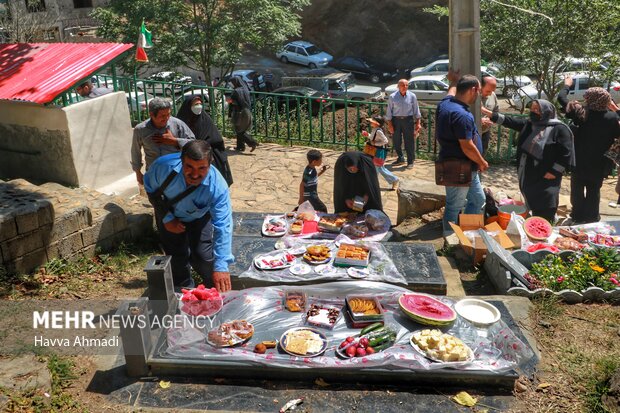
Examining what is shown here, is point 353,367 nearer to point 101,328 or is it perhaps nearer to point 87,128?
point 101,328

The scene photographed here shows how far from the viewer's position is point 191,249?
488cm

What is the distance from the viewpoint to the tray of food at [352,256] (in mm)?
5555

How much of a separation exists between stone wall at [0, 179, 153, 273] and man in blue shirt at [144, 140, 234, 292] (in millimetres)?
1544

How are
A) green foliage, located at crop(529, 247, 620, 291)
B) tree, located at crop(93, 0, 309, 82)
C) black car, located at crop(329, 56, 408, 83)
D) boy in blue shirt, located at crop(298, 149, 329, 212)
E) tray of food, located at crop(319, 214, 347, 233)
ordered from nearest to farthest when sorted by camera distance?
green foliage, located at crop(529, 247, 620, 291) → tray of food, located at crop(319, 214, 347, 233) → boy in blue shirt, located at crop(298, 149, 329, 212) → tree, located at crop(93, 0, 309, 82) → black car, located at crop(329, 56, 408, 83)

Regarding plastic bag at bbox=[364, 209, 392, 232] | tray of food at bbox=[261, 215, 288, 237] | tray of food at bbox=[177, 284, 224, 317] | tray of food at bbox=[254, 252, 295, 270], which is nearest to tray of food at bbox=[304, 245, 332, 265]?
tray of food at bbox=[254, 252, 295, 270]

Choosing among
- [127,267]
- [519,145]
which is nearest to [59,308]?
[127,267]

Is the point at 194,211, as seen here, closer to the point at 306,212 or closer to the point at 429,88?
the point at 306,212

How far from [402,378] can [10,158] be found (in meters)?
5.82

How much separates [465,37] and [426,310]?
4.04 meters

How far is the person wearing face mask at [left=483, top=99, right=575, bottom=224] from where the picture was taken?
20.9ft

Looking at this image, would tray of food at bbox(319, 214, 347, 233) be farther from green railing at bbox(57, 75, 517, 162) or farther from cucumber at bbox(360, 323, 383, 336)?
green railing at bbox(57, 75, 517, 162)

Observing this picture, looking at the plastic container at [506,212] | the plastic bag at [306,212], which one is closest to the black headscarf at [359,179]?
the plastic bag at [306,212]

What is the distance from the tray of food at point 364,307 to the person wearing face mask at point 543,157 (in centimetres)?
297

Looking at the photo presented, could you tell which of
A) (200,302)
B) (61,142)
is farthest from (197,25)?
(200,302)
